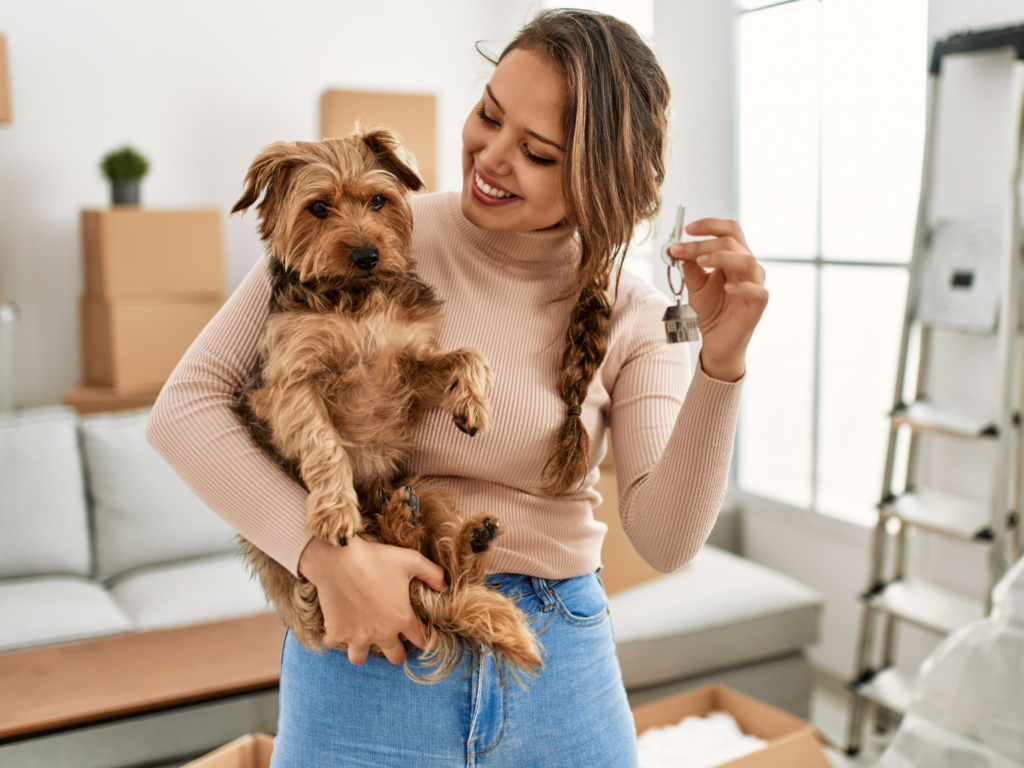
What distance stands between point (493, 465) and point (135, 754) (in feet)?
5.22

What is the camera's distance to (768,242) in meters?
3.90

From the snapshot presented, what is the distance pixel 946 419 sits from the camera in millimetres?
2746

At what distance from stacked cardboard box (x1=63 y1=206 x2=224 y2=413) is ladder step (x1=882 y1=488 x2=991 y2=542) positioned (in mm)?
3130

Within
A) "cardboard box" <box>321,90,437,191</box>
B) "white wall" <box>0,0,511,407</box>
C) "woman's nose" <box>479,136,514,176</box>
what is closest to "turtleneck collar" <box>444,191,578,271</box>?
"woman's nose" <box>479,136,514,176</box>

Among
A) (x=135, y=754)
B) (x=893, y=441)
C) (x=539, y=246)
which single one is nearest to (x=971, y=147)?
(x=893, y=441)

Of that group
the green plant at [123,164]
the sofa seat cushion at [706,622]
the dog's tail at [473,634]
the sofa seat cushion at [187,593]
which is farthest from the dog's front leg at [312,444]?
the green plant at [123,164]

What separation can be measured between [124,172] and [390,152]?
324 centimetres

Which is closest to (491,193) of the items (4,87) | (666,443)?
(666,443)

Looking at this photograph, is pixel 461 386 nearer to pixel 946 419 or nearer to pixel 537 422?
pixel 537 422

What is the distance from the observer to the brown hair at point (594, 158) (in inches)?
47.9

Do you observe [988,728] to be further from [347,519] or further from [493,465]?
[347,519]

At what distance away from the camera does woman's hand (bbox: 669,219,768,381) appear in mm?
1048

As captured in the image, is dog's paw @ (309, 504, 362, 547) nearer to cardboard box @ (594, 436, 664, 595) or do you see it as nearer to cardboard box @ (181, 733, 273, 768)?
cardboard box @ (181, 733, 273, 768)

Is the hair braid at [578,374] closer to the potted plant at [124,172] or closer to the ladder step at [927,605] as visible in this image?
the ladder step at [927,605]
